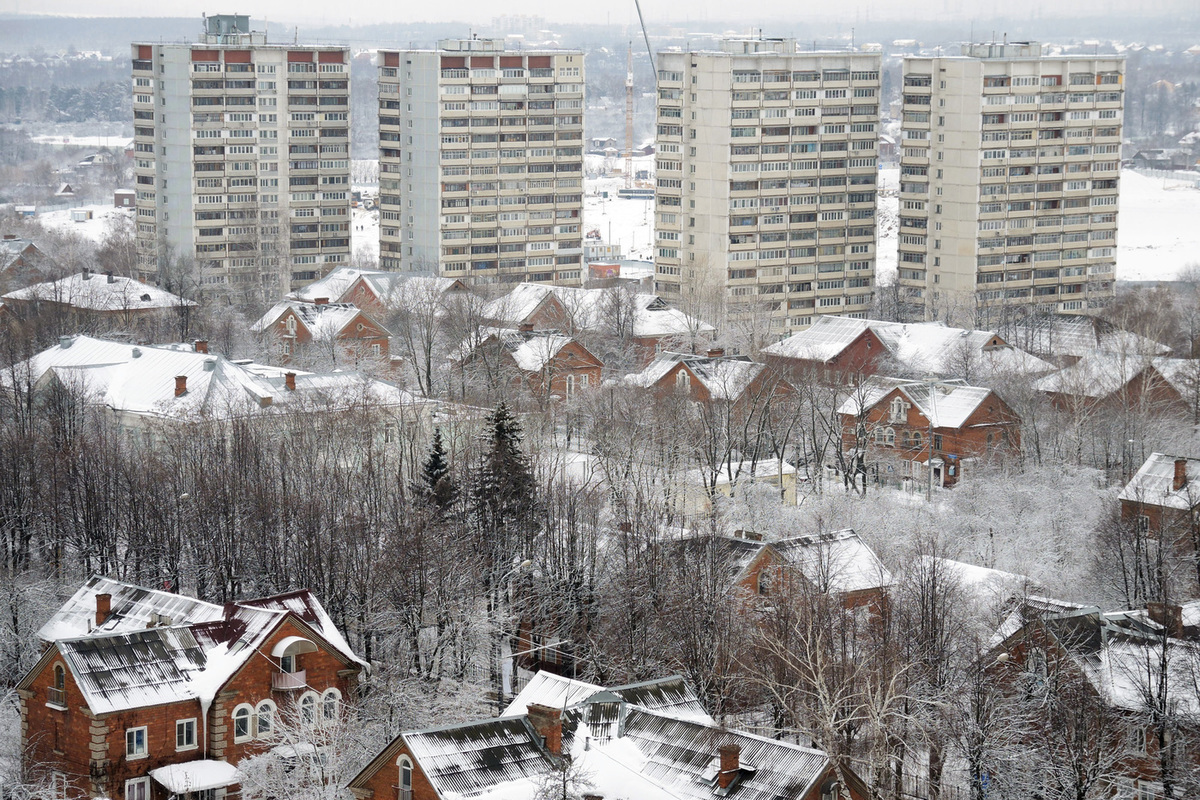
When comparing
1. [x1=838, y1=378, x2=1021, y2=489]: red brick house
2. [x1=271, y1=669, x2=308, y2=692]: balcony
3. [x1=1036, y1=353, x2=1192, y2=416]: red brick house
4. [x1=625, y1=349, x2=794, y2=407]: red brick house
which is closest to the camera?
[x1=271, y1=669, x2=308, y2=692]: balcony

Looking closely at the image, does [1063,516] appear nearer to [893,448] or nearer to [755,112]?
[893,448]

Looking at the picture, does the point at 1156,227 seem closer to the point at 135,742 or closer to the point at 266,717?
the point at 266,717

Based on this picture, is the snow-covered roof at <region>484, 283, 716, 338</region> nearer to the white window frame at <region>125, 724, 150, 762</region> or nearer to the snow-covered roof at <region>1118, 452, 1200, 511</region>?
the snow-covered roof at <region>1118, 452, 1200, 511</region>

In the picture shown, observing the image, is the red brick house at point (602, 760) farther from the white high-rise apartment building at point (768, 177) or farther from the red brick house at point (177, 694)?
the white high-rise apartment building at point (768, 177)

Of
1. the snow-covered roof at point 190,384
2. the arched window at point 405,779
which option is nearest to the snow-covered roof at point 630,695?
the arched window at point 405,779

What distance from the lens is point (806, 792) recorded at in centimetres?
3206

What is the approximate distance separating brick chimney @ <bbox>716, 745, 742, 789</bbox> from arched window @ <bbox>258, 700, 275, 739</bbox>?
12351mm

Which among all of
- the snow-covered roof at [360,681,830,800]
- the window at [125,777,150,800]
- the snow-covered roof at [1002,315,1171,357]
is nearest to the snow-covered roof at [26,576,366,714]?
the window at [125,777,150,800]

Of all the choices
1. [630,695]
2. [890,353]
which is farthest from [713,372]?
[630,695]

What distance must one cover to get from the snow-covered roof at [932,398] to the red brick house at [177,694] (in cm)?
3303

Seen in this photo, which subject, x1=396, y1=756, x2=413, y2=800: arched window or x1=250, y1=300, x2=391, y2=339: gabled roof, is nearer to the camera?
x1=396, y1=756, x2=413, y2=800: arched window

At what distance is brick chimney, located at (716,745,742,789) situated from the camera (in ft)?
107

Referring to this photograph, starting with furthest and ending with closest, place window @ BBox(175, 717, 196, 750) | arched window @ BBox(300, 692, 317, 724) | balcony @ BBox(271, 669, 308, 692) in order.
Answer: arched window @ BBox(300, 692, 317, 724) < balcony @ BBox(271, 669, 308, 692) < window @ BBox(175, 717, 196, 750)

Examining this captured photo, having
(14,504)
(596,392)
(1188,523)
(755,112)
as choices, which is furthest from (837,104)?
(14,504)
